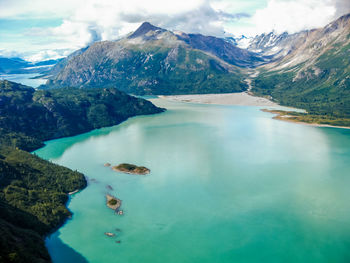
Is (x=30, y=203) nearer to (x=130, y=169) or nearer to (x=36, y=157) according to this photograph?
(x=130, y=169)

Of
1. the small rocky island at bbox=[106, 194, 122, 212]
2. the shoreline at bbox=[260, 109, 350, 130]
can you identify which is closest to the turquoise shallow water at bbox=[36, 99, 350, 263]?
the small rocky island at bbox=[106, 194, 122, 212]

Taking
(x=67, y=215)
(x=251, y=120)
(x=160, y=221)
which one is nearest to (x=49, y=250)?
(x=67, y=215)

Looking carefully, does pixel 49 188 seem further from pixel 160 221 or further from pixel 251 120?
pixel 251 120

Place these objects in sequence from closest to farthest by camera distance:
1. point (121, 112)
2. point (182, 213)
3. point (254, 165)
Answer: point (182, 213), point (254, 165), point (121, 112)

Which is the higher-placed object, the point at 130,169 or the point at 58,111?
the point at 58,111

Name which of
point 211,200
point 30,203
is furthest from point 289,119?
point 30,203

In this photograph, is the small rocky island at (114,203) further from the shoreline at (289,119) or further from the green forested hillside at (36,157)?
the shoreline at (289,119)
